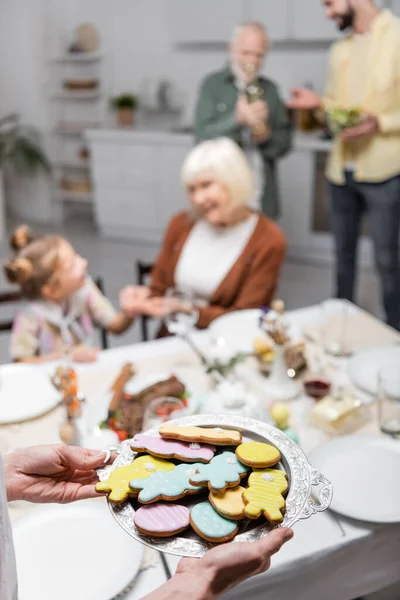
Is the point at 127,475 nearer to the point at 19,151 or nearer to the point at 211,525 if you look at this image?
the point at 211,525

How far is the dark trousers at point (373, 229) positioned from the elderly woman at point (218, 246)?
723 mm

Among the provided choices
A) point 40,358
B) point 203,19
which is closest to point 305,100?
point 40,358

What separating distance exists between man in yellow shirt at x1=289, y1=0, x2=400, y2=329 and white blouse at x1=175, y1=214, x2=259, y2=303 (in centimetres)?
72

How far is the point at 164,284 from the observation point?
2016mm

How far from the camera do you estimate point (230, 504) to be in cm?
60

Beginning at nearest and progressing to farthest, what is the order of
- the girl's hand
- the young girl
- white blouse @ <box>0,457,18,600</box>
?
1. white blouse @ <box>0,457,18,600</box>
2. the girl's hand
3. the young girl

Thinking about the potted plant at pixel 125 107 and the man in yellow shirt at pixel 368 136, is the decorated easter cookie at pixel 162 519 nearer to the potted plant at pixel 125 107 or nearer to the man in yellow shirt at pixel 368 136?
the man in yellow shirt at pixel 368 136

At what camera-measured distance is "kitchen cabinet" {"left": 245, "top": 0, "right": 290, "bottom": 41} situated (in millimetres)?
3549

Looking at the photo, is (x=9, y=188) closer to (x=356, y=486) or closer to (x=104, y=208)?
(x=104, y=208)

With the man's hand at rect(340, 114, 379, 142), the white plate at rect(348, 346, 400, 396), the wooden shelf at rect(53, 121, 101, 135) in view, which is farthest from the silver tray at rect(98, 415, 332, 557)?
the wooden shelf at rect(53, 121, 101, 135)

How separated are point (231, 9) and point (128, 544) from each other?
3.52 m

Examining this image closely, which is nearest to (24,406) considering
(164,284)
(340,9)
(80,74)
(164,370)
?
(164,370)

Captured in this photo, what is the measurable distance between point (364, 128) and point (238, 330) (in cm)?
111

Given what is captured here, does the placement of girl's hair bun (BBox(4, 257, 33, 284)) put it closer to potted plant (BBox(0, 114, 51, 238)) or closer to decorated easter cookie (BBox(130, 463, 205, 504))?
decorated easter cookie (BBox(130, 463, 205, 504))
